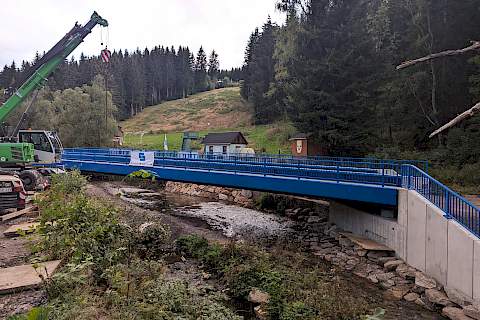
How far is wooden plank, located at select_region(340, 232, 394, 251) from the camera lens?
1401 centimetres

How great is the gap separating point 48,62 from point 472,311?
26.0 metres

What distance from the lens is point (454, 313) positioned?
9.41 meters

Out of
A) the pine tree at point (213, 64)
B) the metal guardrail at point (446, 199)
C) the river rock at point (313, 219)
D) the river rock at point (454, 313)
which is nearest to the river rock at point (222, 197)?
the river rock at point (313, 219)

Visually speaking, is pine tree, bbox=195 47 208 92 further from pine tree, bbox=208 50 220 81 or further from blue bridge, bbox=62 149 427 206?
blue bridge, bbox=62 149 427 206

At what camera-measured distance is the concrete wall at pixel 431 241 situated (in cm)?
941

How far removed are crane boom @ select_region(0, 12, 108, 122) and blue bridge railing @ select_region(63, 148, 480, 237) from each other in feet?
21.7

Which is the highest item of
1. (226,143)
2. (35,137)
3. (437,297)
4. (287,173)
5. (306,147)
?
(35,137)

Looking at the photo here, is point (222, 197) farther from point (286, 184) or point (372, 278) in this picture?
point (372, 278)

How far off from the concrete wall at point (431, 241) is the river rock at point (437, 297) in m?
0.33

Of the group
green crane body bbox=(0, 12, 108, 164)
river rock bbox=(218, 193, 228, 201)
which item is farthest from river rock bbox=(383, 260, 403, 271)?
green crane body bbox=(0, 12, 108, 164)

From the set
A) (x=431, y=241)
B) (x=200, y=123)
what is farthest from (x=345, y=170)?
(x=200, y=123)

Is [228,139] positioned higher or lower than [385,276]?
higher

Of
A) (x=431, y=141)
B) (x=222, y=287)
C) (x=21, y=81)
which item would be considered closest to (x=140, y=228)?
(x=222, y=287)

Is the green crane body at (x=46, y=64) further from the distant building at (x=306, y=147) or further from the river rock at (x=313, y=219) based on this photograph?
the distant building at (x=306, y=147)
